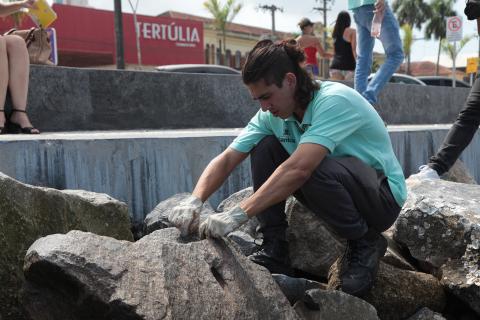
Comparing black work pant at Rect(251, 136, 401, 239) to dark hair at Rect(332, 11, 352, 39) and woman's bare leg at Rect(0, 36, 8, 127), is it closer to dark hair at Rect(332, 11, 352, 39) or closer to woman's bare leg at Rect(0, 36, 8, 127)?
woman's bare leg at Rect(0, 36, 8, 127)

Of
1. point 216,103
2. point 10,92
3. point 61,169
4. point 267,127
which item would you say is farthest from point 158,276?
point 216,103

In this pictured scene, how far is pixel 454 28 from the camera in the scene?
35.8 feet

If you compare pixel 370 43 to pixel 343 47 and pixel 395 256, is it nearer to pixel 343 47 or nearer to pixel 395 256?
pixel 343 47

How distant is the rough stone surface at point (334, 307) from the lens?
2.23 metres

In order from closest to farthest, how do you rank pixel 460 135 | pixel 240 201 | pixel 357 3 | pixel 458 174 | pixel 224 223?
pixel 224 223
pixel 240 201
pixel 460 135
pixel 458 174
pixel 357 3

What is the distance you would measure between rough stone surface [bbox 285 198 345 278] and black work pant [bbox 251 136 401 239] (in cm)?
18

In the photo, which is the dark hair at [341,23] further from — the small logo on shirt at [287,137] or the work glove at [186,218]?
the work glove at [186,218]

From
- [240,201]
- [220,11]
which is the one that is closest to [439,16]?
[220,11]

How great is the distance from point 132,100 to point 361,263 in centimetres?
374

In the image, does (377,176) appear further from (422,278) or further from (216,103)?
(216,103)

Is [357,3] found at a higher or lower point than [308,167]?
higher

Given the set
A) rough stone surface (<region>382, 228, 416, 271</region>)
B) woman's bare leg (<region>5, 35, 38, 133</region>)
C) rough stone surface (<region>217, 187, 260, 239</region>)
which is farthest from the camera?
woman's bare leg (<region>5, 35, 38, 133</region>)

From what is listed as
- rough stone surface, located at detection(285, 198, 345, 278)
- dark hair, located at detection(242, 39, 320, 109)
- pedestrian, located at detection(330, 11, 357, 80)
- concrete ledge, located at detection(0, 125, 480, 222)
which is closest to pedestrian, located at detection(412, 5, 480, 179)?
rough stone surface, located at detection(285, 198, 345, 278)

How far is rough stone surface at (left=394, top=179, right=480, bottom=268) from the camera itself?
2.78 m
